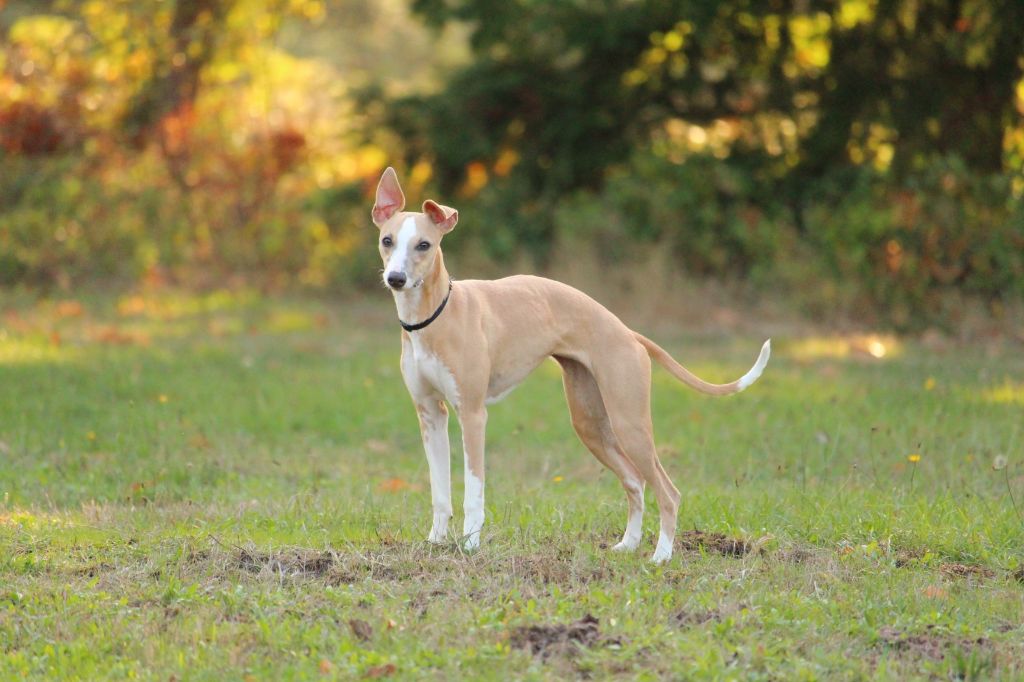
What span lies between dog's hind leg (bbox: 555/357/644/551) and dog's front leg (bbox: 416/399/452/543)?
0.70 meters

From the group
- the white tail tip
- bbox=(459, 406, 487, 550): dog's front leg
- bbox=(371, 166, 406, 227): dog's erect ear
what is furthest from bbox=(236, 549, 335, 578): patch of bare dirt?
the white tail tip

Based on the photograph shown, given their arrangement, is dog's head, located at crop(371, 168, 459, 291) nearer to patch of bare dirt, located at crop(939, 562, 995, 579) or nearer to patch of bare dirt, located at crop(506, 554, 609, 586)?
patch of bare dirt, located at crop(506, 554, 609, 586)

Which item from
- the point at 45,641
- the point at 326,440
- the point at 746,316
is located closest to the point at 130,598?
the point at 45,641

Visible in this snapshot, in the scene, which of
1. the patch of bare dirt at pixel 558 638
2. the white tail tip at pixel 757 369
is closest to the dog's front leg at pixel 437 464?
the patch of bare dirt at pixel 558 638

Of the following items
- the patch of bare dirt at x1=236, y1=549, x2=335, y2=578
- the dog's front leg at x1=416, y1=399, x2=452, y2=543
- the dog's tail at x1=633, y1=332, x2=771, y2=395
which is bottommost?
the patch of bare dirt at x1=236, y1=549, x2=335, y2=578

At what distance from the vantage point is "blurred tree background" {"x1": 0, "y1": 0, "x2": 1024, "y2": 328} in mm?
14734

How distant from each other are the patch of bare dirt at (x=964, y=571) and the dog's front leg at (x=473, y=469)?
7.06 ft

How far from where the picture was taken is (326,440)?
A: 31.5ft

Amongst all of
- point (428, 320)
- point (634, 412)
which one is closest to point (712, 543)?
point (634, 412)

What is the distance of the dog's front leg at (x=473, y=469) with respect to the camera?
6020 mm

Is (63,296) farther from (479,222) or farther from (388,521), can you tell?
(388,521)

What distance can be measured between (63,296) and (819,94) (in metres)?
10.1

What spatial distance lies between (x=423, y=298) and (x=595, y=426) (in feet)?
3.93

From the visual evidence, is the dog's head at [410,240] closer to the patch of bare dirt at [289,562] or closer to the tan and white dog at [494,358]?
the tan and white dog at [494,358]
